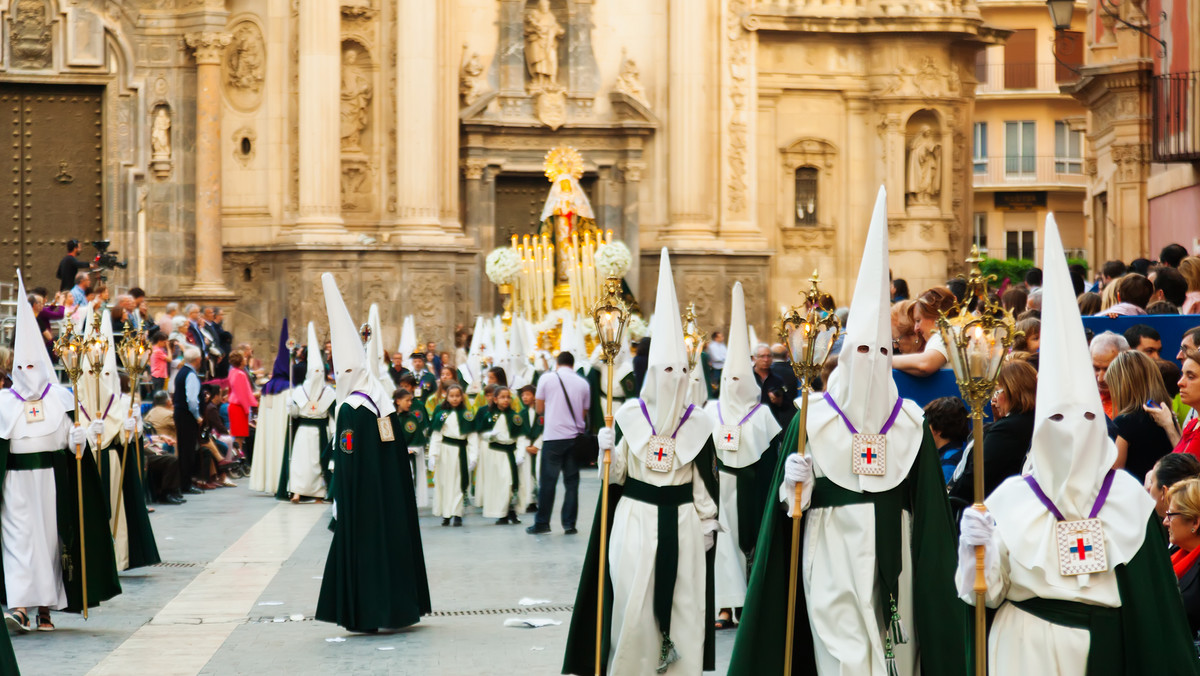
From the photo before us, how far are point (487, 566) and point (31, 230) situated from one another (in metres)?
17.3

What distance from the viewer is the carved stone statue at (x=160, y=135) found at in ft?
99.6

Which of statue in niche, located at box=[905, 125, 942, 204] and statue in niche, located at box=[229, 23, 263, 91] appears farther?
statue in niche, located at box=[905, 125, 942, 204]

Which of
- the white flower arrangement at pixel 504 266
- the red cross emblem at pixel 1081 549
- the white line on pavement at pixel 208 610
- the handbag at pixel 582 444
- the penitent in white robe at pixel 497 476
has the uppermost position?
the white flower arrangement at pixel 504 266

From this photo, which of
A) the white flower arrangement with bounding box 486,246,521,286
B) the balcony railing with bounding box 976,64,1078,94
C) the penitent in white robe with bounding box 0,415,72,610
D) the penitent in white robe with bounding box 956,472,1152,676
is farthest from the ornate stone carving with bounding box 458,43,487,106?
the balcony railing with bounding box 976,64,1078,94

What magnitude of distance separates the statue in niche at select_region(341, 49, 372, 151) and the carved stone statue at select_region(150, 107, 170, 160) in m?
3.01

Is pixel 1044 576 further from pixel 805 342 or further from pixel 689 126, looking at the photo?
pixel 689 126

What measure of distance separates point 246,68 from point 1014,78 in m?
33.3

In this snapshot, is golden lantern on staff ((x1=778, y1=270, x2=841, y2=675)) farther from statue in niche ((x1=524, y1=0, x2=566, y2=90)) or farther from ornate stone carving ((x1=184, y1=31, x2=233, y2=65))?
statue in niche ((x1=524, y1=0, x2=566, y2=90))

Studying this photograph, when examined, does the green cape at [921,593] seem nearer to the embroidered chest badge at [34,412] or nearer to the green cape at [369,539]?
the green cape at [369,539]

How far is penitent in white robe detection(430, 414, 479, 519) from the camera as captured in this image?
60.8 feet

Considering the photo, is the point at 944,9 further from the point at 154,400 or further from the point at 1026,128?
the point at 1026,128

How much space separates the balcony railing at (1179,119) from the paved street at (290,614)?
8.39m

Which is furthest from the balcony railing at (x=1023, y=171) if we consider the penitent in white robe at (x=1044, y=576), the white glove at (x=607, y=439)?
the penitent in white robe at (x=1044, y=576)

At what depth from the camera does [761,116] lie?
1325 inches
